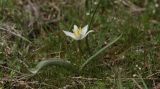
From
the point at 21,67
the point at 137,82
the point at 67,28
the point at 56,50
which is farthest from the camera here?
the point at 67,28

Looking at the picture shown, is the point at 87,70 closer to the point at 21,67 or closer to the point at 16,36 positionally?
the point at 21,67

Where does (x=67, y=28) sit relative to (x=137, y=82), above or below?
above

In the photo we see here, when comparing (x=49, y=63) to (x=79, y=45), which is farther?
(x=79, y=45)

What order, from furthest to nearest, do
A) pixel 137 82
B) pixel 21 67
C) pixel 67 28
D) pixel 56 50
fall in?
pixel 67 28
pixel 56 50
pixel 21 67
pixel 137 82

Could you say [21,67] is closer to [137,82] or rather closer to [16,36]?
[16,36]

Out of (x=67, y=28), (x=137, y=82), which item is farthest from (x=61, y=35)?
(x=137, y=82)

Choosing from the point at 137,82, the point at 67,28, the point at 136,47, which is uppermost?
the point at 67,28

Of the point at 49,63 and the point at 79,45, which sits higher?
the point at 79,45

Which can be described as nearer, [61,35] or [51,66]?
[51,66]

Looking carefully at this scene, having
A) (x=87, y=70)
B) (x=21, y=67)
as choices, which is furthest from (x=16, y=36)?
(x=87, y=70)
